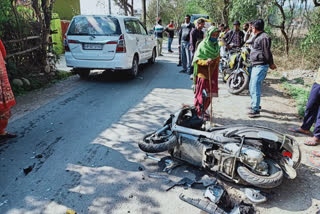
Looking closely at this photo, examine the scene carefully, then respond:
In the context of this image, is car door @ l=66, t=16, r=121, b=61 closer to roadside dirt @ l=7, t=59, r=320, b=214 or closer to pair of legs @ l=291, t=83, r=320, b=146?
roadside dirt @ l=7, t=59, r=320, b=214

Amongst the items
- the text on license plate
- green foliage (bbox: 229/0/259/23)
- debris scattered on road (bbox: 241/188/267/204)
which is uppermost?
green foliage (bbox: 229/0/259/23)

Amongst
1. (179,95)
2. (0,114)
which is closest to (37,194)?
(0,114)

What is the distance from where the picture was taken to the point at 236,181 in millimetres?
2914

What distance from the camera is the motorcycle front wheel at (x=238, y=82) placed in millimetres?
6914

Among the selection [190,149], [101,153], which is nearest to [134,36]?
[101,153]

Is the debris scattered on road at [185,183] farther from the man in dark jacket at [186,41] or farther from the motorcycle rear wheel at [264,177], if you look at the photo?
the man in dark jacket at [186,41]

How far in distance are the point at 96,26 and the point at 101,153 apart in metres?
4.93

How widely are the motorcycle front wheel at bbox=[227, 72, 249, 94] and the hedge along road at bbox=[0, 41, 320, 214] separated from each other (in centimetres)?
24

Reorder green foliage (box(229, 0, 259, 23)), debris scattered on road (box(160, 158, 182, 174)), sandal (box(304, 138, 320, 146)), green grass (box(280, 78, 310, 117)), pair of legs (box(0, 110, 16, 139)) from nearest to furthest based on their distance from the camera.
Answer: debris scattered on road (box(160, 158, 182, 174))
pair of legs (box(0, 110, 16, 139))
sandal (box(304, 138, 320, 146))
green grass (box(280, 78, 310, 117))
green foliage (box(229, 0, 259, 23))

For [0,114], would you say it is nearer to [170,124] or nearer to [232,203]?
[170,124]

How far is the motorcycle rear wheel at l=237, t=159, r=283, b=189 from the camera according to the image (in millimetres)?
2703

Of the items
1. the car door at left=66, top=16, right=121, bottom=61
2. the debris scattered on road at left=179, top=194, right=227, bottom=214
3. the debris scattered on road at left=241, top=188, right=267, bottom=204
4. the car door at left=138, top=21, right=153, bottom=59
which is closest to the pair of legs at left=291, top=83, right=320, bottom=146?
the debris scattered on road at left=241, top=188, right=267, bottom=204

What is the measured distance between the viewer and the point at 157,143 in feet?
11.4

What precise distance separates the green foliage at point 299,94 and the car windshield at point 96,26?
5188 mm
